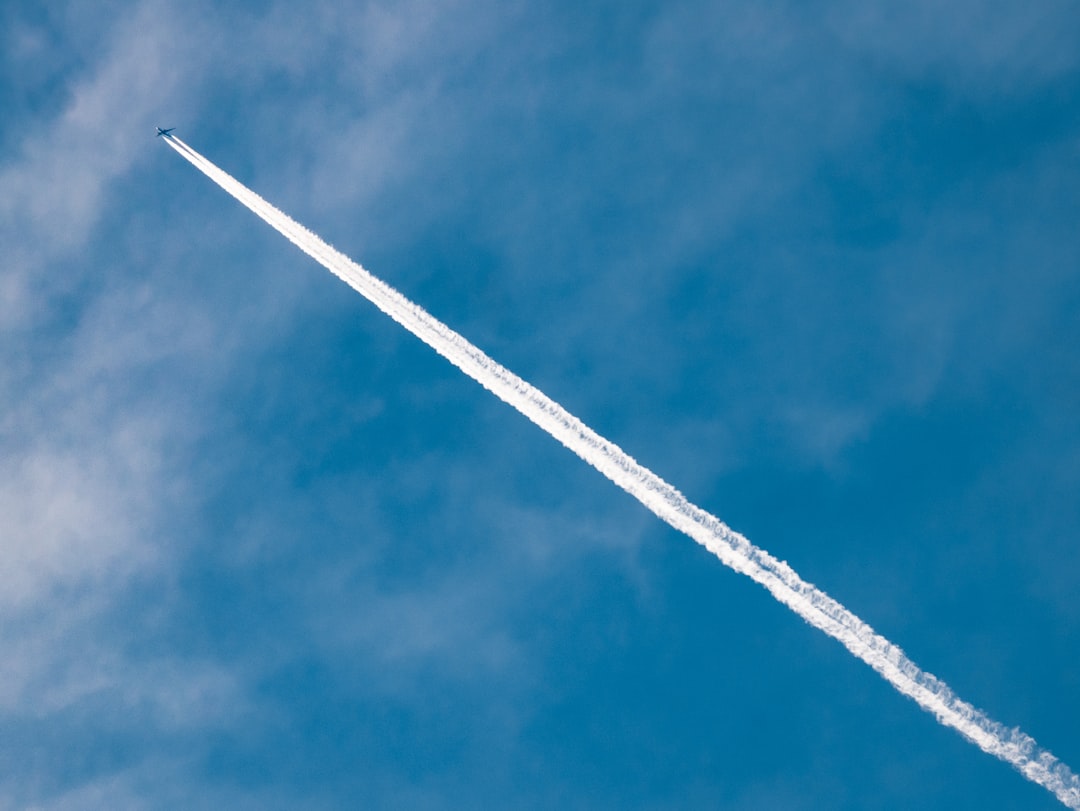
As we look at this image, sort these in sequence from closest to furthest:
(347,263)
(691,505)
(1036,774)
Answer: (1036,774) < (691,505) < (347,263)

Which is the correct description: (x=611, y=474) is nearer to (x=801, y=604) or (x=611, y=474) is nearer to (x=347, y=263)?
(x=801, y=604)

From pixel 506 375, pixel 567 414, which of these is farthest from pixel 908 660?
pixel 506 375

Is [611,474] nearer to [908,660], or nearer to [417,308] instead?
[417,308]

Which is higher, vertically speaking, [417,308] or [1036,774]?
[417,308]

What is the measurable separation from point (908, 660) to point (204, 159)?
64389 millimetres

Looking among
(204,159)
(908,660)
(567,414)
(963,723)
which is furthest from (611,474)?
(204,159)

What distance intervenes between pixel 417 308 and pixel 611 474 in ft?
62.0

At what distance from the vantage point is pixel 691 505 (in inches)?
2299

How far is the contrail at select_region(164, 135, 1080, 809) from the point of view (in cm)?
5541

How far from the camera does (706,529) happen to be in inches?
2276

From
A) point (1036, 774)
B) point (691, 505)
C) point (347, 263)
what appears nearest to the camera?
point (1036, 774)

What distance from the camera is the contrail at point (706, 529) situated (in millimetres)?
55406

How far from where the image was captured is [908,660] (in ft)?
187

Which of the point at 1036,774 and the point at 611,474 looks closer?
the point at 1036,774
